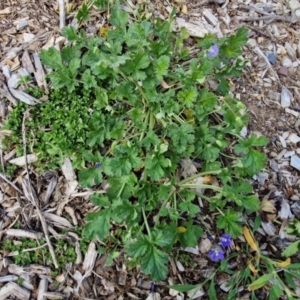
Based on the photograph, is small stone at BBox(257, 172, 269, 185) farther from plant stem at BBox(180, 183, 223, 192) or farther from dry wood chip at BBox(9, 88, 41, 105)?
dry wood chip at BBox(9, 88, 41, 105)

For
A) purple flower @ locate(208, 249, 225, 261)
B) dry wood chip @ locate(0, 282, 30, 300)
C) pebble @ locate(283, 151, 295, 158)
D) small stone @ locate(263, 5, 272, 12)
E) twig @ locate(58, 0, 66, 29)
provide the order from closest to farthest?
dry wood chip @ locate(0, 282, 30, 300) < purple flower @ locate(208, 249, 225, 261) < pebble @ locate(283, 151, 295, 158) < twig @ locate(58, 0, 66, 29) < small stone @ locate(263, 5, 272, 12)

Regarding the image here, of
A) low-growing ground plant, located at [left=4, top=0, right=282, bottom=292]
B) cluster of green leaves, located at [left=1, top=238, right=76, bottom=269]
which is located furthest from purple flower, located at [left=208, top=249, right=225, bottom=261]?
cluster of green leaves, located at [left=1, top=238, right=76, bottom=269]

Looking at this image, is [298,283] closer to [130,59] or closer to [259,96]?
[259,96]

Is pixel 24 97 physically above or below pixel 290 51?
above

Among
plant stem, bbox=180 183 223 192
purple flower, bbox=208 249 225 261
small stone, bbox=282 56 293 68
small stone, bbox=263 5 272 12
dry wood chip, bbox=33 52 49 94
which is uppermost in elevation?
dry wood chip, bbox=33 52 49 94

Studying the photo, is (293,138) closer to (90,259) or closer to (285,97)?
(285,97)

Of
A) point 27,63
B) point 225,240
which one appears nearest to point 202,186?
point 225,240

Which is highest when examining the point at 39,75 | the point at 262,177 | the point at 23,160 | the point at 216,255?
the point at 39,75

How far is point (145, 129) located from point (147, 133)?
6 centimetres

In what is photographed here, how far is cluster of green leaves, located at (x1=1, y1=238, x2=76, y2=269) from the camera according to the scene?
8.10 ft

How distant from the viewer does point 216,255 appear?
251 centimetres

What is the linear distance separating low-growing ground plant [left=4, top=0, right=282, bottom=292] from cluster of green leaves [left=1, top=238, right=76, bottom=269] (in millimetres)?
169

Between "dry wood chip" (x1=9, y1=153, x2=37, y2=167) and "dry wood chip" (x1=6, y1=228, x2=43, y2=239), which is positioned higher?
"dry wood chip" (x1=9, y1=153, x2=37, y2=167)

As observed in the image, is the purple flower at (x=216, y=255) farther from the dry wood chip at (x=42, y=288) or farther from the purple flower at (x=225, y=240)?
the dry wood chip at (x=42, y=288)
